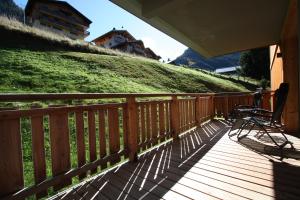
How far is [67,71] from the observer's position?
34.9 feet

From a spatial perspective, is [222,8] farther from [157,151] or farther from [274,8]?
[157,151]

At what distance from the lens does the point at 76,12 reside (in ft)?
123

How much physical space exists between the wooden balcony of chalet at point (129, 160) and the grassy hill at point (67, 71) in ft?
17.0

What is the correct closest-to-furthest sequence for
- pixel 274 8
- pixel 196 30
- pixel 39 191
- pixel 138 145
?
pixel 39 191 → pixel 138 145 → pixel 274 8 → pixel 196 30

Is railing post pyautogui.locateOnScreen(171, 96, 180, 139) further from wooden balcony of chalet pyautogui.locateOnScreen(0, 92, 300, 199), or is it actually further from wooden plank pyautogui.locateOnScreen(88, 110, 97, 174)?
wooden plank pyautogui.locateOnScreen(88, 110, 97, 174)

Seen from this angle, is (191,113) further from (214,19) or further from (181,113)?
Answer: (214,19)

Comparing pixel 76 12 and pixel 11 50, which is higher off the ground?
pixel 76 12

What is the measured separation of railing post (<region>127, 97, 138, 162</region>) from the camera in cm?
304

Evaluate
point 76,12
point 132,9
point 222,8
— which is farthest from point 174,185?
point 76,12

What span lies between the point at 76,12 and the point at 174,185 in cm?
4129

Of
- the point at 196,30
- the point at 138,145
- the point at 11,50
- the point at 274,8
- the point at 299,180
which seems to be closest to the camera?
the point at 299,180

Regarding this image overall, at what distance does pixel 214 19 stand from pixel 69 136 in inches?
140

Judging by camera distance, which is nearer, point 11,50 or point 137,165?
point 137,165

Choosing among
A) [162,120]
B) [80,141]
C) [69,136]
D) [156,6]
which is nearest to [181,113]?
[162,120]
